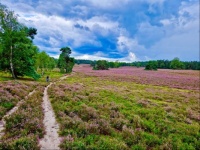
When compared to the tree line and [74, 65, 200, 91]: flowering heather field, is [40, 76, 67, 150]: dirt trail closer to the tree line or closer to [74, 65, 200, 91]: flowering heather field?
the tree line

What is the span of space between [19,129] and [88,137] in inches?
147

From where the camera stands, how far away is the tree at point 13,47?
115ft

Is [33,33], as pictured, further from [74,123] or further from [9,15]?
[74,123]

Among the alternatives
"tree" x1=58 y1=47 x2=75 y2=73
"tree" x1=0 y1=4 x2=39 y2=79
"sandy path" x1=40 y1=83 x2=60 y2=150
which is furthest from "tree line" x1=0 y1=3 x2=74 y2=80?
"tree" x1=58 y1=47 x2=75 y2=73

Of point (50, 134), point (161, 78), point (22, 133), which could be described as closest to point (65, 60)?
point (161, 78)

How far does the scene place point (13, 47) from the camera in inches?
1464

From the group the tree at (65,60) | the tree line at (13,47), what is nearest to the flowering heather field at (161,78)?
the tree at (65,60)

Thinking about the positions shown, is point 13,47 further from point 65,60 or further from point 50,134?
point 65,60

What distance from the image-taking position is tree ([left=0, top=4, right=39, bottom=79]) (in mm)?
35037

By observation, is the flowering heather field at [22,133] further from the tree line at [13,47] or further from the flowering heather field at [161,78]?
the flowering heather field at [161,78]

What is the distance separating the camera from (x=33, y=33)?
54.4m

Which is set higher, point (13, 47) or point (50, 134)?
point (13, 47)

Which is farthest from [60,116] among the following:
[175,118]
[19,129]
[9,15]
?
[9,15]

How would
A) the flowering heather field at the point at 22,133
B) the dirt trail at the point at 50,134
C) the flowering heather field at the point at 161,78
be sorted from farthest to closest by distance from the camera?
the flowering heather field at the point at 161,78 → the dirt trail at the point at 50,134 → the flowering heather field at the point at 22,133
